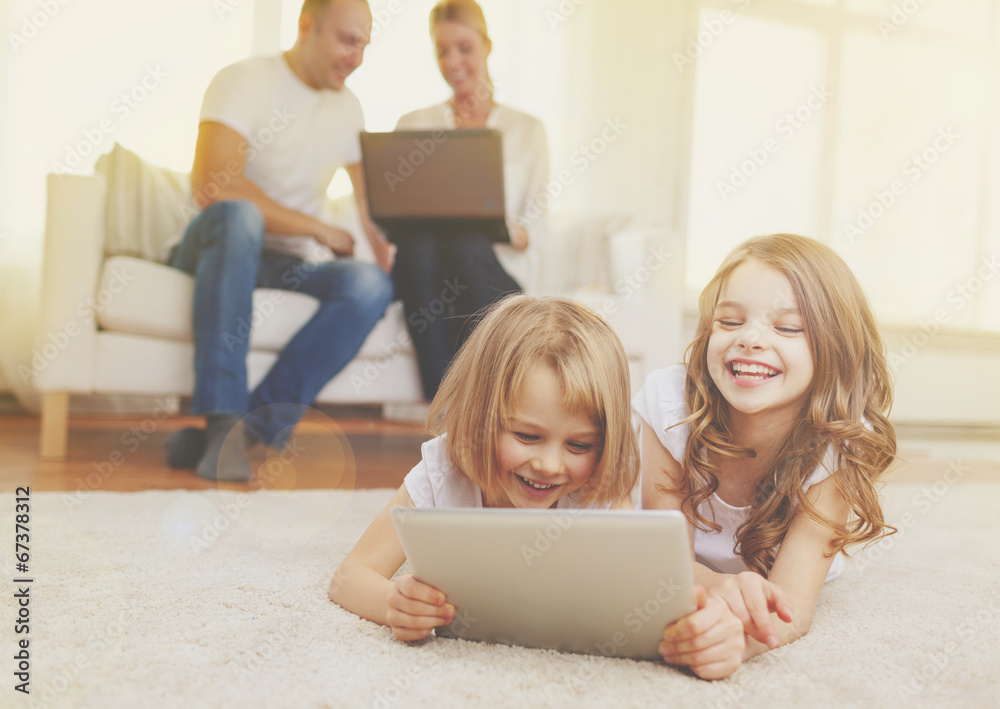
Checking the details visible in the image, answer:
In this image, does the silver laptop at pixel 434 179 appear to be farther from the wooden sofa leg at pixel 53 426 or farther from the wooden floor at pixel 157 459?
the wooden sofa leg at pixel 53 426

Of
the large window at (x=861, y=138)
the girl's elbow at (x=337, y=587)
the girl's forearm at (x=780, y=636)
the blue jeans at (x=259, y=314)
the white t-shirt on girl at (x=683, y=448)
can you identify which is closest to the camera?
the girl's forearm at (x=780, y=636)

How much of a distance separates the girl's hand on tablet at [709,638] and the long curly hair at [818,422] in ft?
0.82

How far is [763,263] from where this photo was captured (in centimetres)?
83

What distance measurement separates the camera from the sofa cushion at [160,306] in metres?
1.62

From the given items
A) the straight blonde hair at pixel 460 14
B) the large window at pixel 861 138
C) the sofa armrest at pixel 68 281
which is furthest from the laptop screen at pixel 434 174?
the large window at pixel 861 138

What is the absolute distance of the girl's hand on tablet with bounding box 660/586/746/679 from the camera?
56 cm

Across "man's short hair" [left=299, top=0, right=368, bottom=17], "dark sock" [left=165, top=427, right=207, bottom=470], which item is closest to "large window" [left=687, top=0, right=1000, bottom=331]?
"man's short hair" [left=299, top=0, right=368, bottom=17]

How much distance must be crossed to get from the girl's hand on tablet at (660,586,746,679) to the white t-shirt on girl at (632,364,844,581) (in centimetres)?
31

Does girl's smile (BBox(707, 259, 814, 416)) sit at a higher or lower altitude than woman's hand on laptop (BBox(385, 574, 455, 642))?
higher

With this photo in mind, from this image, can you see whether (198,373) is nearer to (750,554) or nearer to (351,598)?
(351,598)

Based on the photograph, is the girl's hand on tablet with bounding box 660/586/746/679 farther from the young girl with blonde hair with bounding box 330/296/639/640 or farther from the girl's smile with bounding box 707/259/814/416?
the girl's smile with bounding box 707/259/814/416

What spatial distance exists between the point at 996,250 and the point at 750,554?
12.8 feet

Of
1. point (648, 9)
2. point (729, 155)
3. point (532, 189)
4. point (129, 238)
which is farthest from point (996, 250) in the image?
point (129, 238)

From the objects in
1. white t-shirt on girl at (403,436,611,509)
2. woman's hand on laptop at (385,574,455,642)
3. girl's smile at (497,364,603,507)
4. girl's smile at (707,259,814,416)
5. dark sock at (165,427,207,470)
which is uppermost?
girl's smile at (707,259,814,416)
